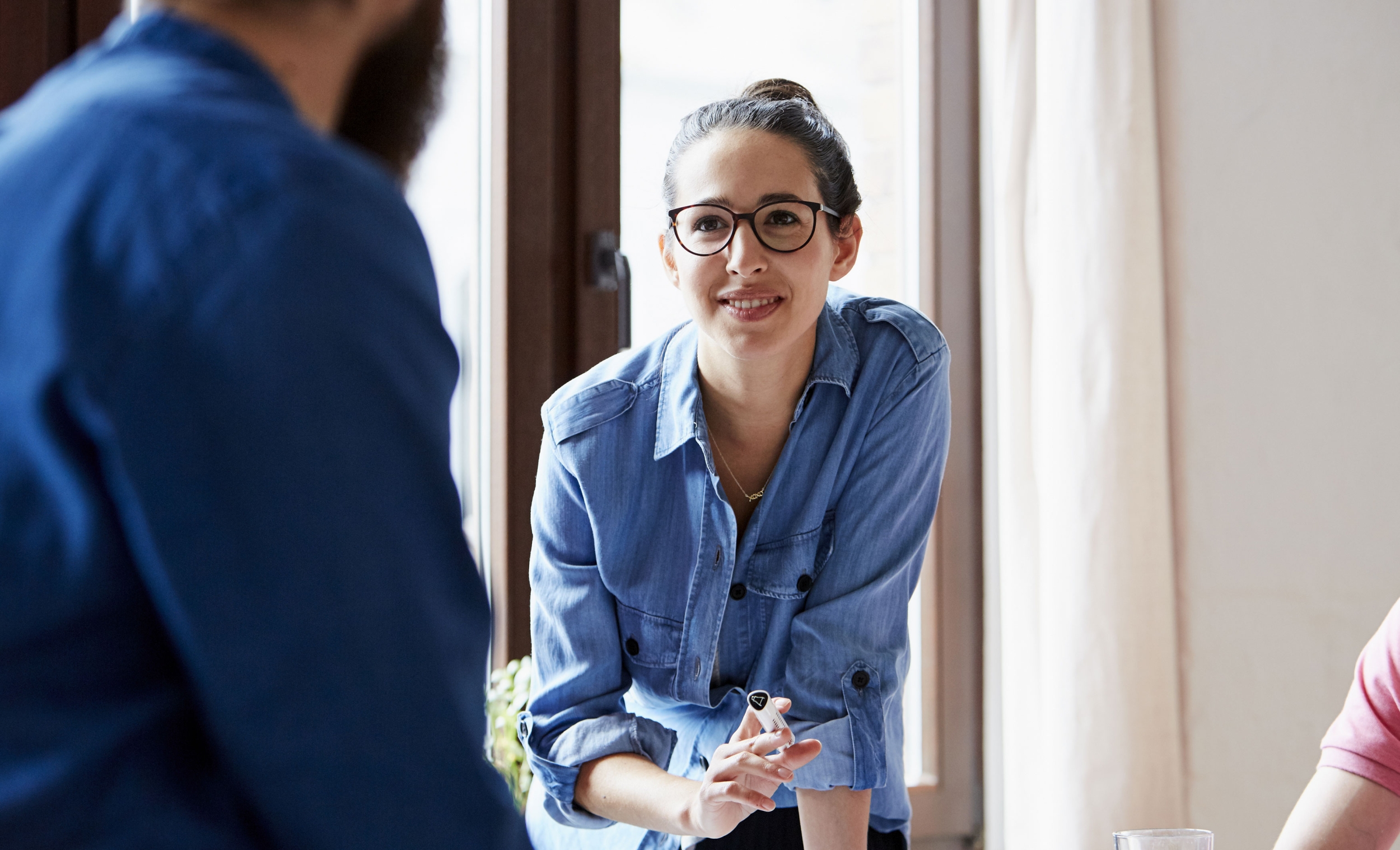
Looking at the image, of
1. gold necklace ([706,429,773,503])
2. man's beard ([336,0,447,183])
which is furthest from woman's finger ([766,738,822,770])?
man's beard ([336,0,447,183])

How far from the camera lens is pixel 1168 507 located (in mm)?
2027

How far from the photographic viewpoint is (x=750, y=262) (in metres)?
1.27

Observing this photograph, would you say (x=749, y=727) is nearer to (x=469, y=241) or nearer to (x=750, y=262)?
(x=750, y=262)

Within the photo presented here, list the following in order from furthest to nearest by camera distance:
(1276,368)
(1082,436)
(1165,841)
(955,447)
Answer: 1. (955,447)
2. (1276,368)
3. (1082,436)
4. (1165,841)

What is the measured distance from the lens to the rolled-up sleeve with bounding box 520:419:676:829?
1.24m

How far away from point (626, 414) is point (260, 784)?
0.92 m

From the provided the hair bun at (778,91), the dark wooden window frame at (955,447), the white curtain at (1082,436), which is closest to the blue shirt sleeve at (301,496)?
the hair bun at (778,91)

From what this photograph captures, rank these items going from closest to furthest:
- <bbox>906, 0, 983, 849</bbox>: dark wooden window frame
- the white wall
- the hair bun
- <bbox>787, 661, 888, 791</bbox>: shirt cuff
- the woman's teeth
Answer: <bbox>787, 661, 888, 791</bbox>: shirt cuff, the woman's teeth, the hair bun, the white wall, <bbox>906, 0, 983, 849</bbox>: dark wooden window frame

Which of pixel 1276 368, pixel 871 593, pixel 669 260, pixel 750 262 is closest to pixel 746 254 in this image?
pixel 750 262

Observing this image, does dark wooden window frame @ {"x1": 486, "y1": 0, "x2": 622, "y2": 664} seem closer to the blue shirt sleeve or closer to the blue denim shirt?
the blue denim shirt

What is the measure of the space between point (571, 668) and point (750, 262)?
47 cm

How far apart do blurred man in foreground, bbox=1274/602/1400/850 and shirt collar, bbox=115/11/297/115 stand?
1.07m

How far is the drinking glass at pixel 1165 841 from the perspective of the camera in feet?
2.94

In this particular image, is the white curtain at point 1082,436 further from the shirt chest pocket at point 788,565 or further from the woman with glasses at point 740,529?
the shirt chest pocket at point 788,565
